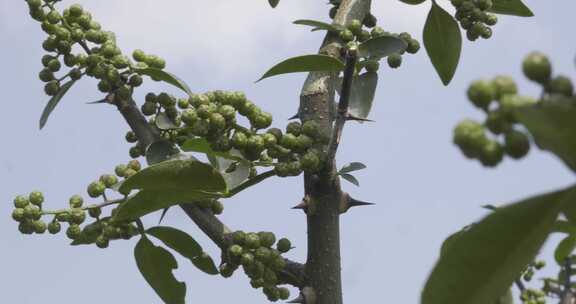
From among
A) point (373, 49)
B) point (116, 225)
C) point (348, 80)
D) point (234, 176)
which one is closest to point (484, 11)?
point (373, 49)

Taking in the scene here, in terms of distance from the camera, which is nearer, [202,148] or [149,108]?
[202,148]

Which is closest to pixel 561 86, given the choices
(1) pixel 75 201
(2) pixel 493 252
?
(2) pixel 493 252

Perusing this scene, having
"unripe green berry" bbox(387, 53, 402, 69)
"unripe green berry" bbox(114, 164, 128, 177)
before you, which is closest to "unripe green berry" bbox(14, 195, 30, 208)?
"unripe green berry" bbox(114, 164, 128, 177)

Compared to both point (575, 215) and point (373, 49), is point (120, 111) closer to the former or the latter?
point (373, 49)

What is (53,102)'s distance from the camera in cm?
289

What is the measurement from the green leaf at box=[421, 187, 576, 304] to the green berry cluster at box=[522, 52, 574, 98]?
134 millimetres

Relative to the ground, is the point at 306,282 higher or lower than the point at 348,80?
lower

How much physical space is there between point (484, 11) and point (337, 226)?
0.81 metres

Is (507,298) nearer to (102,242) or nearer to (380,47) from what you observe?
(380,47)

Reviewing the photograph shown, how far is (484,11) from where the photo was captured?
2936 millimetres

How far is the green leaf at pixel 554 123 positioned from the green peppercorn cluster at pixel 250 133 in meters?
1.28

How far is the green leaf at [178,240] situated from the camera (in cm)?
278

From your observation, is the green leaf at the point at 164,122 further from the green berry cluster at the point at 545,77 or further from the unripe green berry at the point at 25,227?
the green berry cluster at the point at 545,77

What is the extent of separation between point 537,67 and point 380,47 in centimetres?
135
